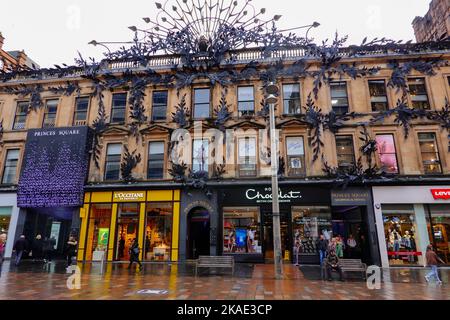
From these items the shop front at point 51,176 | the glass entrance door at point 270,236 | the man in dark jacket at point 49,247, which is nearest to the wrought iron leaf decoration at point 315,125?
the glass entrance door at point 270,236

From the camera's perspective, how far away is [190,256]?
18156 mm

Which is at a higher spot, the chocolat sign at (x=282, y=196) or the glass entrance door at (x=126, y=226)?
the chocolat sign at (x=282, y=196)

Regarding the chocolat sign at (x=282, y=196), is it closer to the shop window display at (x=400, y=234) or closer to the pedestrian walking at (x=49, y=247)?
the shop window display at (x=400, y=234)

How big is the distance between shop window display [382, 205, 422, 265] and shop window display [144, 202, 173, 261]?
43.8 feet

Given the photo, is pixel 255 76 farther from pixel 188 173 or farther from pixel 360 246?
pixel 360 246

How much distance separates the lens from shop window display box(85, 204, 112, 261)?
18609 millimetres

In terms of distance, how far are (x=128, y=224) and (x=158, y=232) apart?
2.17 m

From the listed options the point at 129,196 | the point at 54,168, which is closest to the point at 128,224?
the point at 129,196

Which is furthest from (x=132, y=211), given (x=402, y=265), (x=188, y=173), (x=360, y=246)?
(x=402, y=265)

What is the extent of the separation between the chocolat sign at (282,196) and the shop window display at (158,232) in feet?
12.9

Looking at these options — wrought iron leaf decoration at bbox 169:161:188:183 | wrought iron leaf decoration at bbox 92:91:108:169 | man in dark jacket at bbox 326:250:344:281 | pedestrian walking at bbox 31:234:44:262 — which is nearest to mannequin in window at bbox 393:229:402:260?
man in dark jacket at bbox 326:250:344:281

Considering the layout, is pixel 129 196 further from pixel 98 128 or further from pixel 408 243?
pixel 408 243

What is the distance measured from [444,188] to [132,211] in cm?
1938

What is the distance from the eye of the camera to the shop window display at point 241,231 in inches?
700
